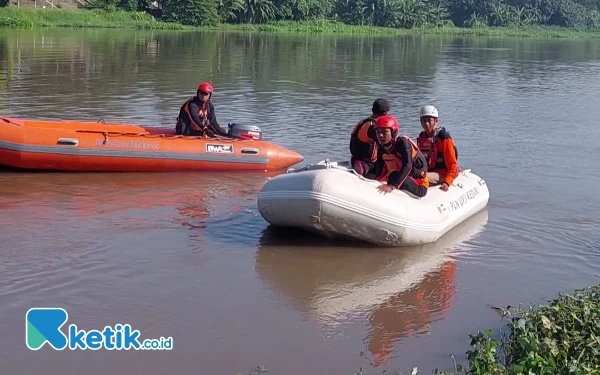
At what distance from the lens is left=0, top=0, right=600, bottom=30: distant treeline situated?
49.5 m

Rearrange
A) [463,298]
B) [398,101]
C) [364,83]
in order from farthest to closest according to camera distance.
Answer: [364,83] → [398,101] → [463,298]

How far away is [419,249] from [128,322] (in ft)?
9.49

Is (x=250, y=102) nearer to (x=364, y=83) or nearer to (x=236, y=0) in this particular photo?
(x=364, y=83)

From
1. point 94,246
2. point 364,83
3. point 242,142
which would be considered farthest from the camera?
point 364,83

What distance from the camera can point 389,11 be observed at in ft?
203

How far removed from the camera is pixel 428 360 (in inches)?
202

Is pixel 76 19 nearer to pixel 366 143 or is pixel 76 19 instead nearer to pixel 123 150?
pixel 123 150

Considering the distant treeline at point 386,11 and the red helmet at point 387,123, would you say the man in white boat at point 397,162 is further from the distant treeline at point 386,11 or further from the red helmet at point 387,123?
the distant treeline at point 386,11

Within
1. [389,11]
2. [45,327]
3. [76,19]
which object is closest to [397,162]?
[45,327]

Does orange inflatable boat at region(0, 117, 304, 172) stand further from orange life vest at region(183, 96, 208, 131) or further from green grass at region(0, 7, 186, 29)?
green grass at region(0, 7, 186, 29)

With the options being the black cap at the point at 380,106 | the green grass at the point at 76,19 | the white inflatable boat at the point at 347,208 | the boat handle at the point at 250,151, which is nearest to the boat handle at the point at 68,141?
the boat handle at the point at 250,151

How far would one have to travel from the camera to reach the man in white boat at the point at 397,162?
23.4 ft

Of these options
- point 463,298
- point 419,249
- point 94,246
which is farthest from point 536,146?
point 94,246

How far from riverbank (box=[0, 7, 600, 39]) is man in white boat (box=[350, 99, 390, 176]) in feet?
114
